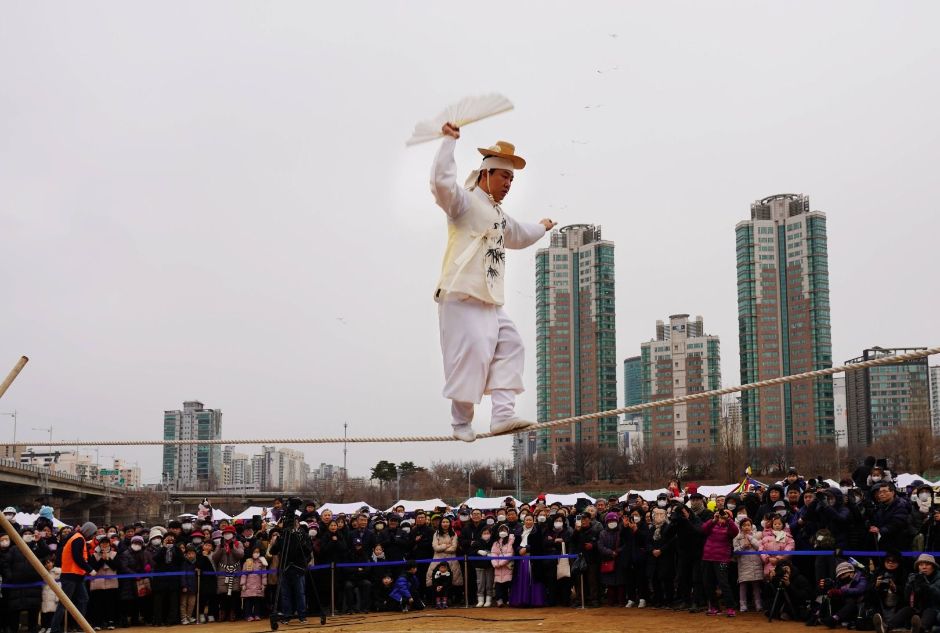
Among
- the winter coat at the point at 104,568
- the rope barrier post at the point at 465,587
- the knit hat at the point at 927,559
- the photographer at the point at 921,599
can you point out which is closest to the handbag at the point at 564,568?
the rope barrier post at the point at 465,587

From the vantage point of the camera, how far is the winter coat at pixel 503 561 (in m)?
11.7

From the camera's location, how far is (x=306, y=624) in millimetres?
10852

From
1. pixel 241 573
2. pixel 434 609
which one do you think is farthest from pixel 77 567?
pixel 434 609

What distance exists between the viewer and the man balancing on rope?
5.01 metres

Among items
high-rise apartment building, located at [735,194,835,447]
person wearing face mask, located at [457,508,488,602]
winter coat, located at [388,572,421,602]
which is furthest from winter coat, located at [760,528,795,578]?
high-rise apartment building, located at [735,194,835,447]

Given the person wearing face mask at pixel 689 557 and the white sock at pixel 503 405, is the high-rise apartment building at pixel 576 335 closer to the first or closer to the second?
the person wearing face mask at pixel 689 557

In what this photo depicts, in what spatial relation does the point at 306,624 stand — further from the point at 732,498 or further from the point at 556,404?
the point at 556,404

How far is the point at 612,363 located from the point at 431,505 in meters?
36.9

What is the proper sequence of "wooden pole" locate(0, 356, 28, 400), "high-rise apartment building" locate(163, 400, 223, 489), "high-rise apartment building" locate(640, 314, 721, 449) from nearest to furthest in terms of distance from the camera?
"wooden pole" locate(0, 356, 28, 400) < "high-rise apartment building" locate(163, 400, 223, 489) < "high-rise apartment building" locate(640, 314, 721, 449)

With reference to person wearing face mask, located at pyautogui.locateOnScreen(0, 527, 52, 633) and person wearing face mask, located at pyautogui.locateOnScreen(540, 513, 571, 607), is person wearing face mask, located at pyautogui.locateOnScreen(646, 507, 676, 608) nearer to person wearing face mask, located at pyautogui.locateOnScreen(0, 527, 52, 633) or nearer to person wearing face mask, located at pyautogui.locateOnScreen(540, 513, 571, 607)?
person wearing face mask, located at pyautogui.locateOnScreen(540, 513, 571, 607)

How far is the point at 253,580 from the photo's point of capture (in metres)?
11.9

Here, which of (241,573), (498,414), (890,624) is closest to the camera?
(498,414)

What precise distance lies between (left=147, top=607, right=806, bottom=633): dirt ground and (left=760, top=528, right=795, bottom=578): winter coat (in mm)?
547

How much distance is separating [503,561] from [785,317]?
4344 cm
